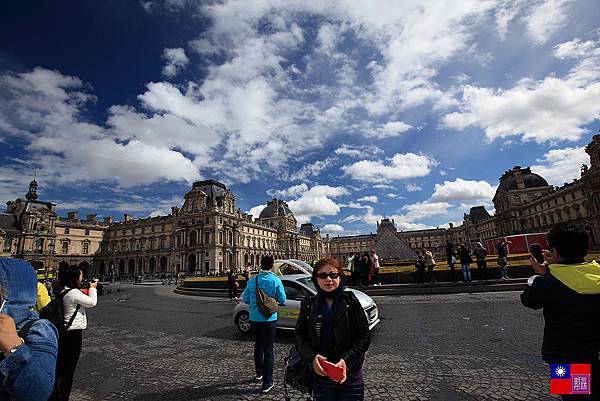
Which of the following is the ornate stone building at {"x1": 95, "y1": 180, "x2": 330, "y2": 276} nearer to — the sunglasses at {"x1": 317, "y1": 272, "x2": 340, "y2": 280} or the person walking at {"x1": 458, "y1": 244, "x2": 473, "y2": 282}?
the person walking at {"x1": 458, "y1": 244, "x2": 473, "y2": 282}

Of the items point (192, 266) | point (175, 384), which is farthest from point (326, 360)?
point (192, 266)

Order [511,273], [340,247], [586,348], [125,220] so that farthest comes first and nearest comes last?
1. [340,247]
2. [125,220]
3. [511,273]
4. [586,348]

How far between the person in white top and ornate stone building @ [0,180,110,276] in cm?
6993

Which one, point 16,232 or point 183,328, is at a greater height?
point 16,232

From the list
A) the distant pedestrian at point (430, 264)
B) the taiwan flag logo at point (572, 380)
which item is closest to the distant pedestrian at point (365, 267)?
the distant pedestrian at point (430, 264)

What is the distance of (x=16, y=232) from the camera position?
206 ft

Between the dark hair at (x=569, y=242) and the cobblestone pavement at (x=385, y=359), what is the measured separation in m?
2.71

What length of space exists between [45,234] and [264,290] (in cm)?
8063

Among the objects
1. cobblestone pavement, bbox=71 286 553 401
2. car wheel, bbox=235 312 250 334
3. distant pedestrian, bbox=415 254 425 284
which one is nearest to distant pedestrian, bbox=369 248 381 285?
distant pedestrian, bbox=415 254 425 284

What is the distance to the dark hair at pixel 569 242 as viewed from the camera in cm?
267

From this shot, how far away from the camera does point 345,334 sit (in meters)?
2.81

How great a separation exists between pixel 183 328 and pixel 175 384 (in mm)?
4984

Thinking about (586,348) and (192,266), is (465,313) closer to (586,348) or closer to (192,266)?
(586,348)

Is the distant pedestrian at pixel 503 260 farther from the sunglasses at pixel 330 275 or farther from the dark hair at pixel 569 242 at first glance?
the sunglasses at pixel 330 275
